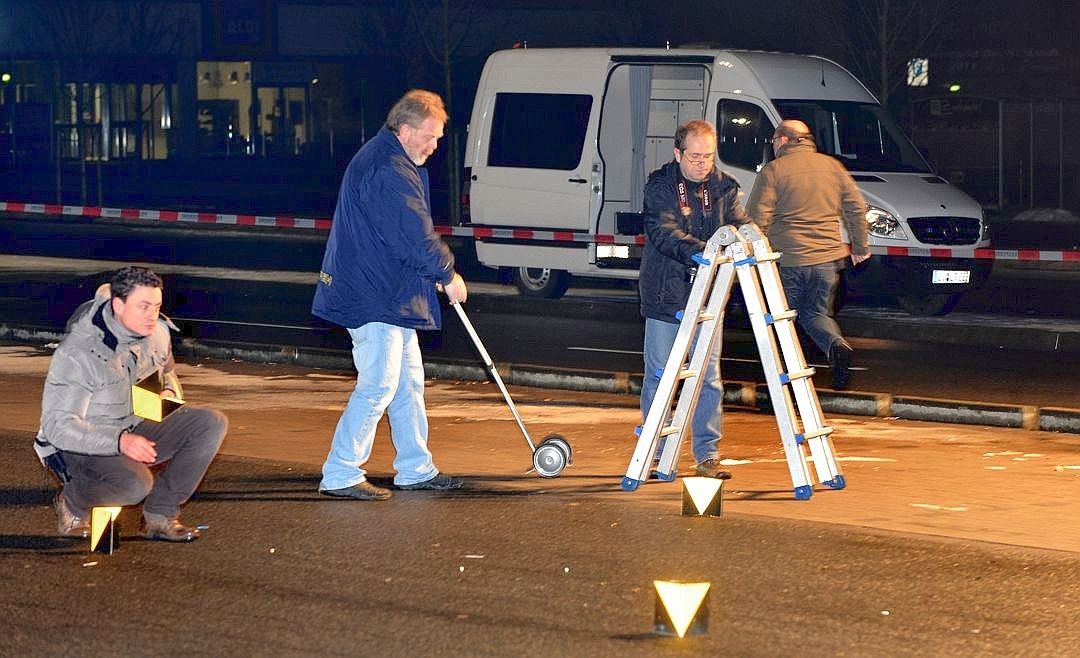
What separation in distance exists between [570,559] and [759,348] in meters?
1.74

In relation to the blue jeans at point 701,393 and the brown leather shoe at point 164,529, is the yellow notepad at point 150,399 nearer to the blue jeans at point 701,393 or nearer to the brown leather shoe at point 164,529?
the brown leather shoe at point 164,529

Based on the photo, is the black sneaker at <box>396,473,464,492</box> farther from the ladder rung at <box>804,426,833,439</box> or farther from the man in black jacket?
the ladder rung at <box>804,426,833,439</box>

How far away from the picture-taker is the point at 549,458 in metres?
9.15

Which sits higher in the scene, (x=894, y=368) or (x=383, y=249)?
(x=383, y=249)

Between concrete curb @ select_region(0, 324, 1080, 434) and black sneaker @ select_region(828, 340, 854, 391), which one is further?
black sneaker @ select_region(828, 340, 854, 391)

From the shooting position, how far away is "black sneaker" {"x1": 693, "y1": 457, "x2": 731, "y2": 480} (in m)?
9.18

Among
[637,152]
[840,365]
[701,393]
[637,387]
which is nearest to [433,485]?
[701,393]

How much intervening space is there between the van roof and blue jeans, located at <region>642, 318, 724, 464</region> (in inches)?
355

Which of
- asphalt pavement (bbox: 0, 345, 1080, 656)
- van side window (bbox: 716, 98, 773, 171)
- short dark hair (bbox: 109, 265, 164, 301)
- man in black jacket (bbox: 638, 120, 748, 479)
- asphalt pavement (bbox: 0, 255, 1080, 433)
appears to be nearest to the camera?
asphalt pavement (bbox: 0, 345, 1080, 656)

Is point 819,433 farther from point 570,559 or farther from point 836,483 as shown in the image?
point 570,559

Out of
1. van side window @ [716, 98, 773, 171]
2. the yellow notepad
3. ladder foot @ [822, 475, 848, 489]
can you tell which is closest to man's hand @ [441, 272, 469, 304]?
the yellow notepad

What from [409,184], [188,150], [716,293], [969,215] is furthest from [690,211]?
[188,150]

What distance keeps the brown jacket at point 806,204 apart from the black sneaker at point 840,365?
0.58 metres

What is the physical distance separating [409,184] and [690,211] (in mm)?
1453
